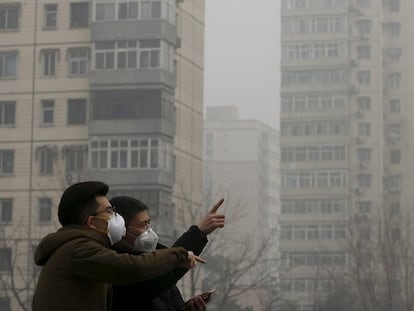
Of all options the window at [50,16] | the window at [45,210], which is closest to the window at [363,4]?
Result: the window at [50,16]

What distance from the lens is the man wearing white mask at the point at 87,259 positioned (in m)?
4.69

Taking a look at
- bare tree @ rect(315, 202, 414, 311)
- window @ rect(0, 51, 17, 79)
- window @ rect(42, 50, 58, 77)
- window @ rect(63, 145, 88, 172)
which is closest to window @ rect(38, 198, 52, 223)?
window @ rect(63, 145, 88, 172)

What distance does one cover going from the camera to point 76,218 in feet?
16.0

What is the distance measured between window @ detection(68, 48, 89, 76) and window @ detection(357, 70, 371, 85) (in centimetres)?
3393

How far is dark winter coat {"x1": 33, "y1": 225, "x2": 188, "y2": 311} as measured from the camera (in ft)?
15.4

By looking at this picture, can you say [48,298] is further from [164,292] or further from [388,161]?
[388,161]

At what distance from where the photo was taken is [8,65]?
48.6 m

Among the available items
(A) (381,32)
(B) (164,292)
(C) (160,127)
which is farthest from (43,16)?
(B) (164,292)

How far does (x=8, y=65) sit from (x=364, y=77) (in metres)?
34.9

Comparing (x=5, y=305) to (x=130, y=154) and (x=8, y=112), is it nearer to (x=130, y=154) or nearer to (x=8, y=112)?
(x=130, y=154)

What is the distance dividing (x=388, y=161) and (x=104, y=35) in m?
35.7

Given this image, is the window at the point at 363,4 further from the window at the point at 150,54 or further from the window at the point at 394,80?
the window at the point at 150,54

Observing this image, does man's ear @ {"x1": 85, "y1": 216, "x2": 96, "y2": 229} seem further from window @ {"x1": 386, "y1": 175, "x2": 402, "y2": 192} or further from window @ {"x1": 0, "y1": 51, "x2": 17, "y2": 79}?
window @ {"x1": 386, "y1": 175, "x2": 402, "y2": 192}

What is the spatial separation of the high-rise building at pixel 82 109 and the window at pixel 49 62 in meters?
0.04
